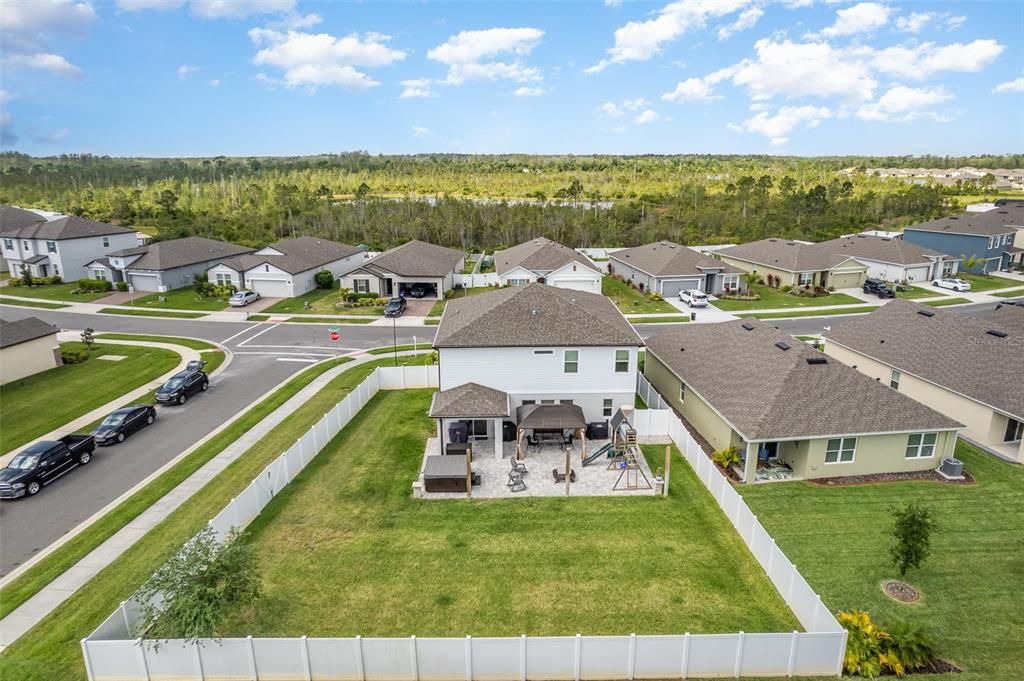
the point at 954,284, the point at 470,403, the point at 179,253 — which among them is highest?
the point at 179,253

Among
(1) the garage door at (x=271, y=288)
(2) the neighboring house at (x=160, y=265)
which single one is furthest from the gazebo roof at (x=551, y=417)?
(2) the neighboring house at (x=160, y=265)

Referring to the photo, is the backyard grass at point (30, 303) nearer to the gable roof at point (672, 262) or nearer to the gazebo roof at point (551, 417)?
the gazebo roof at point (551, 417)

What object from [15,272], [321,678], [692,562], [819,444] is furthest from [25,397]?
[15,272]

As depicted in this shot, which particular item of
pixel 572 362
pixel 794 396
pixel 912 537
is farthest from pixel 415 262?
pixel 912 537

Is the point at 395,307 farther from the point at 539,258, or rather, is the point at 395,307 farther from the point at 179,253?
the point at 179,253

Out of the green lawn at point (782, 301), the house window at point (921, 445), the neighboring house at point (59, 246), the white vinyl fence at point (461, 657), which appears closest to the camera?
the white vinyl fence at point (461, 657)

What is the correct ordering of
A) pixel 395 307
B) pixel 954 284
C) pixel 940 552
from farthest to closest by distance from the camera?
pixel 954 284, pixel 395 307, pixel 940 552

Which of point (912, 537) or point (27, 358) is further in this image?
point (27, 358)
